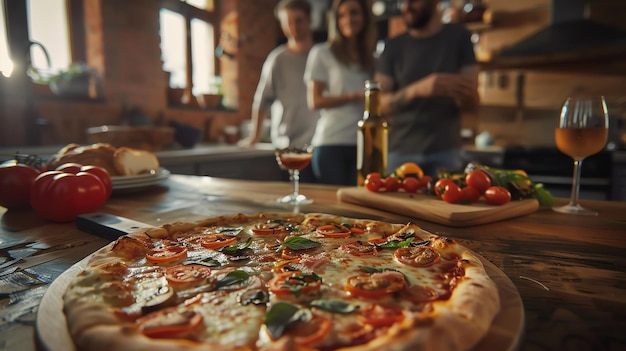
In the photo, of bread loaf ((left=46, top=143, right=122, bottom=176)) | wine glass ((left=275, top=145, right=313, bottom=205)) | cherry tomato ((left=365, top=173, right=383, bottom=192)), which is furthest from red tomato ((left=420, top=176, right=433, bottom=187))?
bread loaf ((left=46, top=143, right=122, bottom=176))

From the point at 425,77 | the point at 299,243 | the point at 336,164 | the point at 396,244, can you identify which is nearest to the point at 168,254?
the point at 299,243

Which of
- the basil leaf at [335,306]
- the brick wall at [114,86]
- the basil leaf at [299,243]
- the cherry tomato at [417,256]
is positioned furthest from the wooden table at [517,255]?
the brick wall at [114,86]

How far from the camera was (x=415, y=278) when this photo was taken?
77 centimetres

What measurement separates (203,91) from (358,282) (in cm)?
582

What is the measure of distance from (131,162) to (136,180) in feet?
0.45

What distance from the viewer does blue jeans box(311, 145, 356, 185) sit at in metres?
2.68

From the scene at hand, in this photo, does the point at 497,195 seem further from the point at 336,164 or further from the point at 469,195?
the point at 336,164

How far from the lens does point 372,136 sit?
5.48ft

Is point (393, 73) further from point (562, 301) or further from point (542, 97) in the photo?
point (542, 97)

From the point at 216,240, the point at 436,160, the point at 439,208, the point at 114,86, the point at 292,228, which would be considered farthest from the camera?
the point at 114,86

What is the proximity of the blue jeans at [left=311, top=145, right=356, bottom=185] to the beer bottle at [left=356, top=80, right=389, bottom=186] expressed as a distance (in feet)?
3.15

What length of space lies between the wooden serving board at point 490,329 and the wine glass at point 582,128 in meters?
0.86

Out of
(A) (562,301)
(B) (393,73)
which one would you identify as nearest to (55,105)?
(B) (393,73)

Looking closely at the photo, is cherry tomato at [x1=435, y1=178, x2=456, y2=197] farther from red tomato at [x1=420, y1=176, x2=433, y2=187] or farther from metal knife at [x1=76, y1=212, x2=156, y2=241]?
metal knife at [x1=76, y1=212, x2=156, y2=241]
